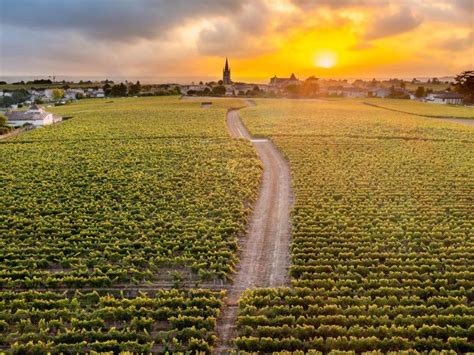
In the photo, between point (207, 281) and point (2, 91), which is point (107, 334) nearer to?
point (207, 281)

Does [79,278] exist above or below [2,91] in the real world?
below

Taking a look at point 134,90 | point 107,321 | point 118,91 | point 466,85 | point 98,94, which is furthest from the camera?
point 98,94

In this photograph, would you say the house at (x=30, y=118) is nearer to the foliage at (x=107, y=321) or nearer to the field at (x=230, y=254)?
the field at (x=230, y=254)

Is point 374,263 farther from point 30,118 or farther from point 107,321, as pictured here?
point 30,118

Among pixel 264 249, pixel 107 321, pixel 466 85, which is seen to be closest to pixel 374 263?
pixel 264 249

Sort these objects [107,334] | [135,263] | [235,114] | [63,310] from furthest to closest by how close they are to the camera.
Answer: [235,114] → [135,263] → [63,310] → [107,334]

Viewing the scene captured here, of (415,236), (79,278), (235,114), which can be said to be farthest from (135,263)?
(235,114)
